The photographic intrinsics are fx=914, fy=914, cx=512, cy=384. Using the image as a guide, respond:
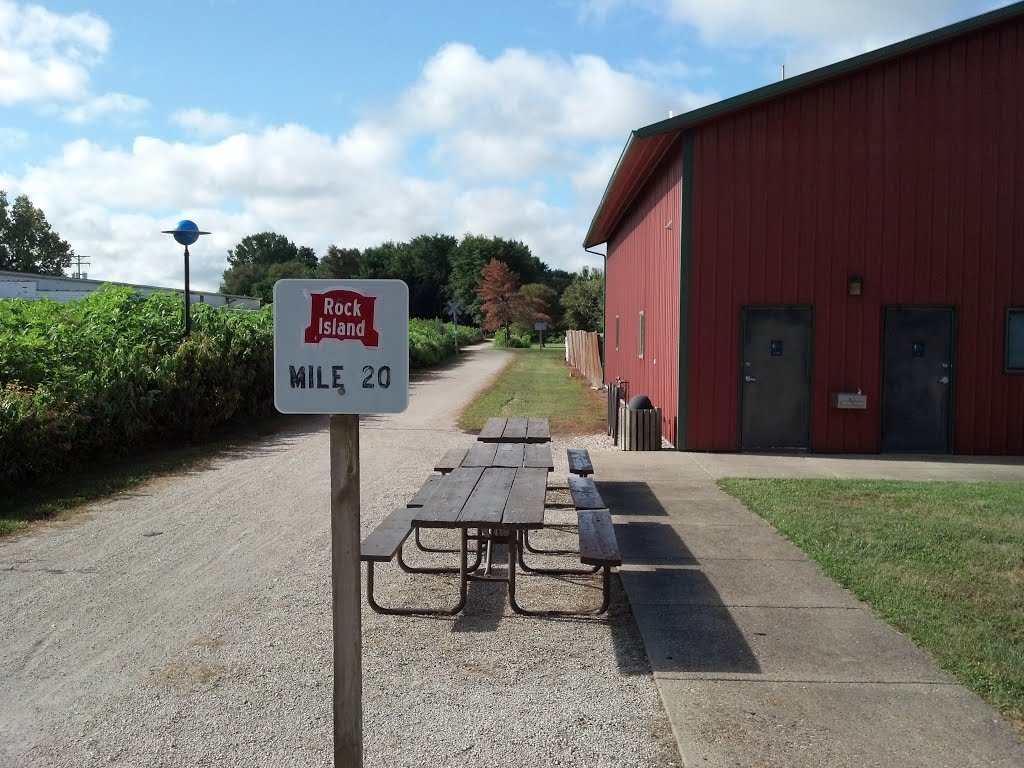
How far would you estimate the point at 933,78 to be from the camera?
1195 cm

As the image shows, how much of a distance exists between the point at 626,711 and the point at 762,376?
873cm

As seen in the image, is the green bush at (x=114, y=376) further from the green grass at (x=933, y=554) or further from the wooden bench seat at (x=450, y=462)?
the green grass at (x=933, y=554)

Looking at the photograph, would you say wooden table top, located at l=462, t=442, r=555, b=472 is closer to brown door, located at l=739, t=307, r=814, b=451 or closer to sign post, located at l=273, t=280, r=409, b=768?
sign post, located at l=273, t=280, r=409, b=768

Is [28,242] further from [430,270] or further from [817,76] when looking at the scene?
[817,76]

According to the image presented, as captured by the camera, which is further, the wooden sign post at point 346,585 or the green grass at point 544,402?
the green grass at point 544,402

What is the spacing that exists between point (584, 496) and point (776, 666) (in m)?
2.70

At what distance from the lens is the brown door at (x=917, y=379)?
1206 centimetres

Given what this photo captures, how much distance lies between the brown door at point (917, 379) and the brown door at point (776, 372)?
108 cm

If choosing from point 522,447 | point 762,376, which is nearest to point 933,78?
point 762,376

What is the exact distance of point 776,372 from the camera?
12.1 meters

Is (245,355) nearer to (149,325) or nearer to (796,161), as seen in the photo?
(149,325)

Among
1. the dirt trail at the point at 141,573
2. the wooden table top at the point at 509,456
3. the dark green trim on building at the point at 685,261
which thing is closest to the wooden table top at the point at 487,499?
the wooden table top at the point at 509,456

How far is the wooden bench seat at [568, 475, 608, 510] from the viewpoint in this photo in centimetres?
671

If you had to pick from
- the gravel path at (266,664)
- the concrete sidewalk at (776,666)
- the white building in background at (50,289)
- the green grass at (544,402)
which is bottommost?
the gravel path at (266,664)
